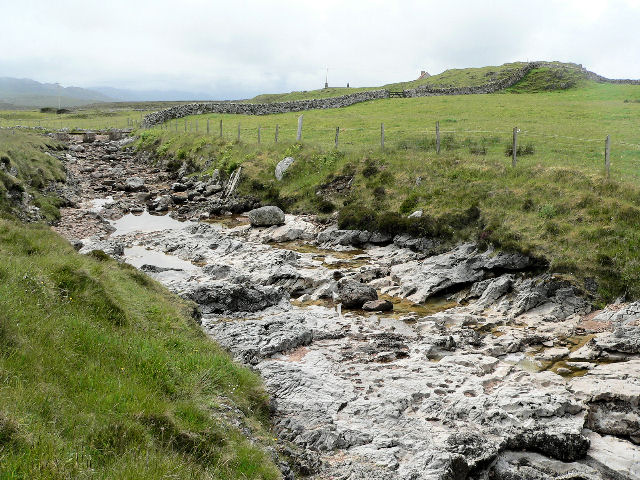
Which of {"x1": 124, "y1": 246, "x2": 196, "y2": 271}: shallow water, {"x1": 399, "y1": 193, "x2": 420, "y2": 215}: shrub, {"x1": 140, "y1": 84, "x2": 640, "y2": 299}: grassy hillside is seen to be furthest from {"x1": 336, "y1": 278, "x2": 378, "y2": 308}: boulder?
{"x1": 124, "y1": 246, "x2": 196, "y2": 271}: shallow water

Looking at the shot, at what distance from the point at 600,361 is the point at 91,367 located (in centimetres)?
1339

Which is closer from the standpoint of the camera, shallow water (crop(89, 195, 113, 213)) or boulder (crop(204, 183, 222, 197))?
shallow water (crop(89, 195, 113, 213))

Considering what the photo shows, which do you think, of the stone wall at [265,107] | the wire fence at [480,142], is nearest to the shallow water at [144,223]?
the wire fence at [480,142]

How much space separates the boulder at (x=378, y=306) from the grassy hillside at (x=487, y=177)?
258 inches

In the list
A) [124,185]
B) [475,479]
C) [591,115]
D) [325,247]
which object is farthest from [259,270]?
[591,115]

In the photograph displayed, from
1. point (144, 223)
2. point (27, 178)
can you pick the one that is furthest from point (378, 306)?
point (27, 178)

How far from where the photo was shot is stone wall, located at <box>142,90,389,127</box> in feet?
254

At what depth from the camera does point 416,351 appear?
14.7m

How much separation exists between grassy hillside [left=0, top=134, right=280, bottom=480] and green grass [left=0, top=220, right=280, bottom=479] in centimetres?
2

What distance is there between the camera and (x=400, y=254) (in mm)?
24328

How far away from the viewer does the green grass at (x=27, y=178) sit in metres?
29.0

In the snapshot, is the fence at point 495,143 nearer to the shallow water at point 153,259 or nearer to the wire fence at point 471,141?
the wire fence at point 471,141

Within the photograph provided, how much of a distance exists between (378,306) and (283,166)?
21353 millimetres

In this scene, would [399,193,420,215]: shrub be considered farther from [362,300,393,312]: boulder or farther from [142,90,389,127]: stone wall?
[142,90,389,127]: stone wall
